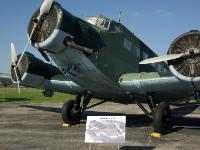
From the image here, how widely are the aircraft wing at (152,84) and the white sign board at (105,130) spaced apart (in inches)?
174

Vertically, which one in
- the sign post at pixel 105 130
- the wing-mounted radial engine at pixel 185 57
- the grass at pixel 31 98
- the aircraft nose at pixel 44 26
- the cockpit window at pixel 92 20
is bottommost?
the sign post at pixel 105 130

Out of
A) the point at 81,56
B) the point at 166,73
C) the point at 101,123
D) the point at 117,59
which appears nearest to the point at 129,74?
the point at 117,59

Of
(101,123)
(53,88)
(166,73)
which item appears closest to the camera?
(101,123)

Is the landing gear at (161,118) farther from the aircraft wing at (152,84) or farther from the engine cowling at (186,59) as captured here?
the engine cowling at (186,59)

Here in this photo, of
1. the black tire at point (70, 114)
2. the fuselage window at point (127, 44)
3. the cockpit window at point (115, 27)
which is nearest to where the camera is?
the cockpit window at point (115, 27)

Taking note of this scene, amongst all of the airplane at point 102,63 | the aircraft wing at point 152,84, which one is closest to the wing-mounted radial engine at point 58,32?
the airplane at point 102,63

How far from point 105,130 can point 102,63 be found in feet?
16.1

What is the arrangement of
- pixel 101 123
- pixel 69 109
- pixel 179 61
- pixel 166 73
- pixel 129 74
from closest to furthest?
pixel 101 123 → pixel 179 61 → pixel 166 73 → pixel 129 74 → pixel 69 109

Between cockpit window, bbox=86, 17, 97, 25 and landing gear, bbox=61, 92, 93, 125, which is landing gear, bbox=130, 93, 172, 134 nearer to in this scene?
landing gear, bbox=61, 92, 93, 125

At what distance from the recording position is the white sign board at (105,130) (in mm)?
9609

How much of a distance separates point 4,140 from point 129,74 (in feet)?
20.1

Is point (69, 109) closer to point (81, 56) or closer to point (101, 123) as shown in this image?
point (81, 56)

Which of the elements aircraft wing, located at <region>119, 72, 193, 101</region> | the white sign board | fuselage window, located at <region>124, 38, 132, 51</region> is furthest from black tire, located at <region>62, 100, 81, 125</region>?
the white sign board

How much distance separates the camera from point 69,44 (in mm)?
12625
